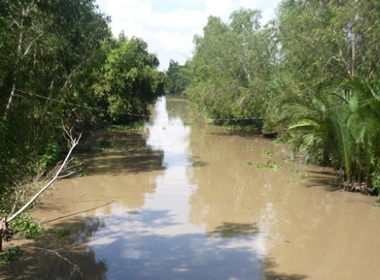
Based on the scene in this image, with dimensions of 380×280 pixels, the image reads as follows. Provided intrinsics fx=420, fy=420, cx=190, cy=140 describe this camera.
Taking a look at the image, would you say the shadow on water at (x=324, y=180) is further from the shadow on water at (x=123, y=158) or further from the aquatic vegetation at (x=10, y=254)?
the aquatic vegetation at (x=10, y=254)

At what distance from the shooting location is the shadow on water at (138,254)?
7.56 metres

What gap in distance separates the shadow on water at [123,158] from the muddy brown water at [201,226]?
0.28 feet

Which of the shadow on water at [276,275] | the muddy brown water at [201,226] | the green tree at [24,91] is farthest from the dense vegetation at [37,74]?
the shadow on water at [276,275]

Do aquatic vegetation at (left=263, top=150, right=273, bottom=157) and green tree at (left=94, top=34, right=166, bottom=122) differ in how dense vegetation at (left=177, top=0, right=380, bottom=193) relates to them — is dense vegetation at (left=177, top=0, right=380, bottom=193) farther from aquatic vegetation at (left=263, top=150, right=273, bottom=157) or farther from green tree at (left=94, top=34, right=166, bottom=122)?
green tree at (left=94, top=34, right=166, bottom=122)

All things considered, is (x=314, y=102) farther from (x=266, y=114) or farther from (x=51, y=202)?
(x=266, y=114)

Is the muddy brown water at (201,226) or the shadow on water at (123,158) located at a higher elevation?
the shadow on water at (123,158)

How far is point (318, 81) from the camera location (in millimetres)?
17109

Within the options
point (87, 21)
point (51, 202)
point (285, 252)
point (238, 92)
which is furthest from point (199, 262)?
point (238, 92)

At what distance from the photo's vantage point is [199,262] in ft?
26.5

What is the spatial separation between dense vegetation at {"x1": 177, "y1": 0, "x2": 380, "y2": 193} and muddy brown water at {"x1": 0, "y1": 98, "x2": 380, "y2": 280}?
5.03 feet

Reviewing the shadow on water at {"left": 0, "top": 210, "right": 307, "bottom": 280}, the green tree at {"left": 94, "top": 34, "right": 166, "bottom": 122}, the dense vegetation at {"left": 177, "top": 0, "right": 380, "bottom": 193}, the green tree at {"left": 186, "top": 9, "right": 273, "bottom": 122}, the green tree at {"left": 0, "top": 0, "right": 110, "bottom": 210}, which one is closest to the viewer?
the green tree at {"left": 0, "top": 0, "right": 110, "bottom": 210}

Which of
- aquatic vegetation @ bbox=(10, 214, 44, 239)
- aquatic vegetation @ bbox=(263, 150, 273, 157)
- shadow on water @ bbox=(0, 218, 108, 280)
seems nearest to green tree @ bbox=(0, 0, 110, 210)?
shadow on water @ bbox=(0, 218, 108, 280)

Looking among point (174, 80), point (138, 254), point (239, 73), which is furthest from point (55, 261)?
point (174, 80)

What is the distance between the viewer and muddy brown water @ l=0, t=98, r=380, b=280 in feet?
25.8
